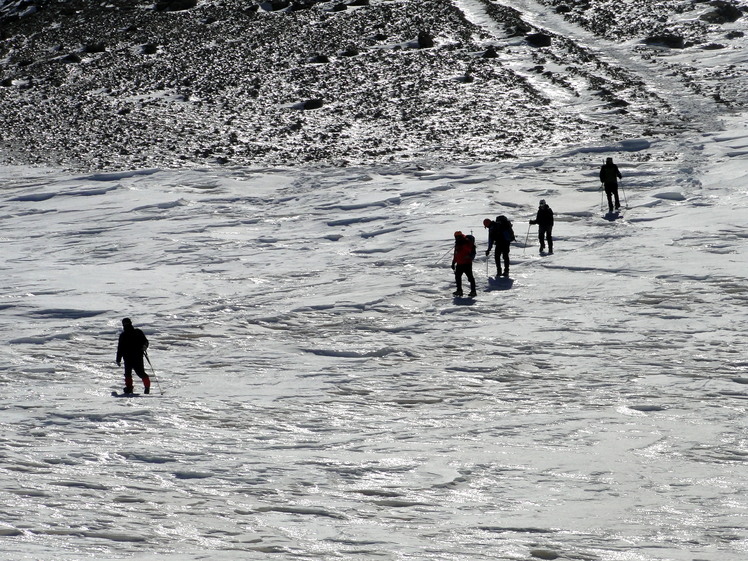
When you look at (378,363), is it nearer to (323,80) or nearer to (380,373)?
(380,373)

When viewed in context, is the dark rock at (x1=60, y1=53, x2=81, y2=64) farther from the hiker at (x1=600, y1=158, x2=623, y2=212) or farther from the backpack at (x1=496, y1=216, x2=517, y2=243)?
the backpack at (x1=496, y1=216, x2=517, y2=243)

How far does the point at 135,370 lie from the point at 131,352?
0.79ft

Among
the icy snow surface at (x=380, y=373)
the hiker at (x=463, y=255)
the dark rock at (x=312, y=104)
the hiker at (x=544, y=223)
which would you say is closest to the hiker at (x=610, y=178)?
the icy snow surface at (x=380, y=373)

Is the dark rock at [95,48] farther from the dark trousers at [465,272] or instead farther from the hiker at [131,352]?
the hiker at [131,352]

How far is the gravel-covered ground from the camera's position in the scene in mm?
28750

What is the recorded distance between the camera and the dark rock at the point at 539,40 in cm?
3853

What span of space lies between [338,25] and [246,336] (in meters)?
29.9

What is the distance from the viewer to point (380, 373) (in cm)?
1344

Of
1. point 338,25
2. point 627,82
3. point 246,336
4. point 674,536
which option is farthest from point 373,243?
point 338,25

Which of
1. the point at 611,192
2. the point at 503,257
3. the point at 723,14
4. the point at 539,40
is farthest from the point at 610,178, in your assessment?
the point at 723,14

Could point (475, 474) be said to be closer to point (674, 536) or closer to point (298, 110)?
point (674, 536)

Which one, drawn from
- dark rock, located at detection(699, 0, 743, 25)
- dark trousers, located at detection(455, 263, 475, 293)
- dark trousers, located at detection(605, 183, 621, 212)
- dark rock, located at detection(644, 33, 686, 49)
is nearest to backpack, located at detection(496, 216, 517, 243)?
dark trousers, located at detection(455, 263, 475, 293)

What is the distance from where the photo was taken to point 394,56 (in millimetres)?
38000

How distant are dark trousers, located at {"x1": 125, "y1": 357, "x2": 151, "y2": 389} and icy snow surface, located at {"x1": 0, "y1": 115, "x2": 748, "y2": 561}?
35cm
